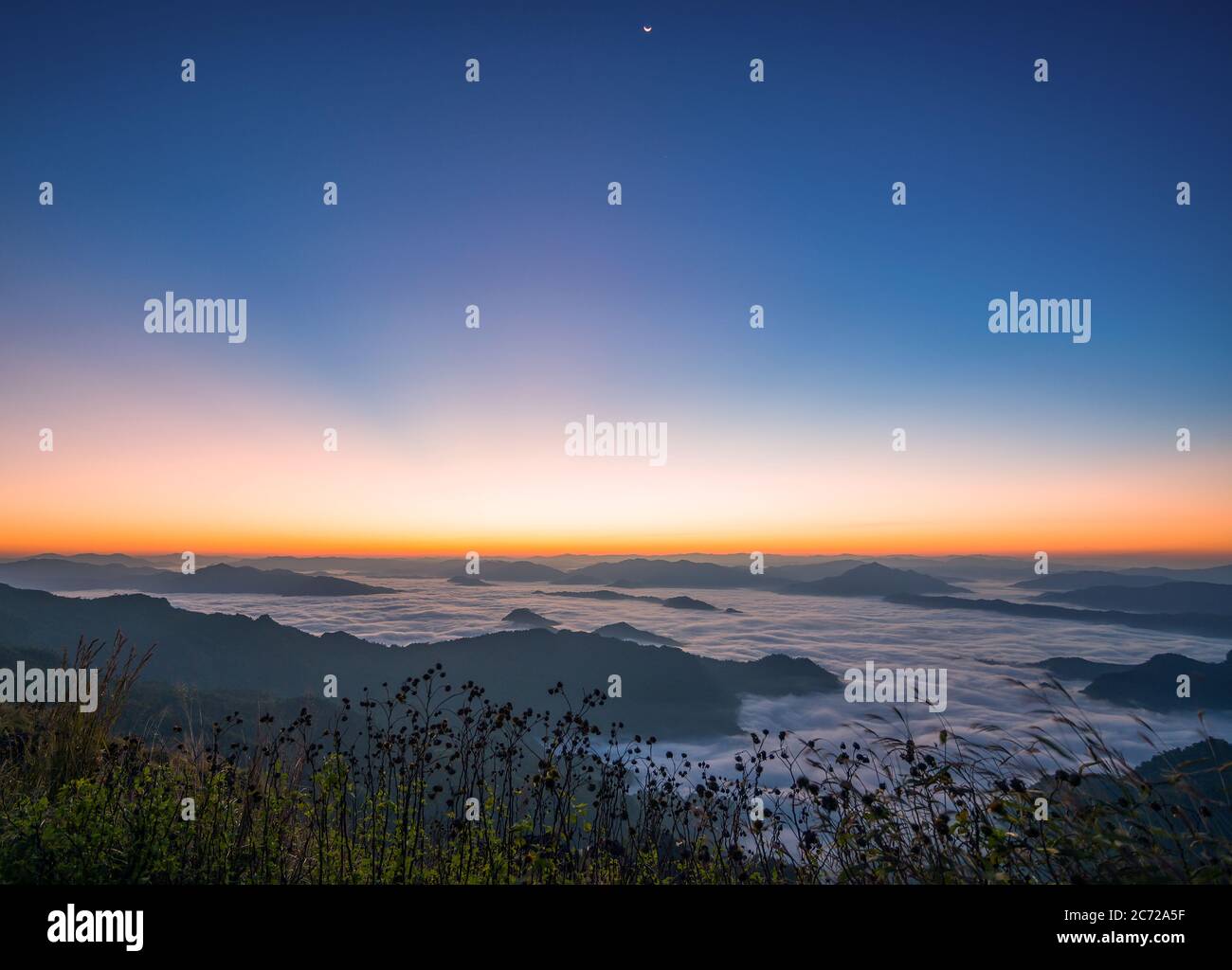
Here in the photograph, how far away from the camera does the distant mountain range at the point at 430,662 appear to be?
67438 mm

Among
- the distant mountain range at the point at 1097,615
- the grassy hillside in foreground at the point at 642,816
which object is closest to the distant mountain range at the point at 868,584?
the distant mountain range at the point at 1097,615

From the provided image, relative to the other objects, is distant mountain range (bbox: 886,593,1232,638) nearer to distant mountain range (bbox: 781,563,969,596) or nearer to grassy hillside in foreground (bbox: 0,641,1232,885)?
distant mountain range (bbox: 781,563,969,596)

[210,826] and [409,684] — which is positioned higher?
[409,684]

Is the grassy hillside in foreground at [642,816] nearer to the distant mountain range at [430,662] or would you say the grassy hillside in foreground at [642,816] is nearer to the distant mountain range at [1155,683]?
the distant mountain range at [430,662]

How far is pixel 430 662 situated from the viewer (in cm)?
8006

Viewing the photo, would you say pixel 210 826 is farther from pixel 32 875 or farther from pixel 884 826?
pixel 884 826

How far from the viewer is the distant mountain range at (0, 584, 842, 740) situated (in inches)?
2655

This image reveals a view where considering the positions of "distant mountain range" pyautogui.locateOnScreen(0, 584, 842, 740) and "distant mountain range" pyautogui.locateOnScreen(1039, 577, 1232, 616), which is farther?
"distant mountain range" pyautogui.locateOnScreen(1039, 577, 1232, 616)

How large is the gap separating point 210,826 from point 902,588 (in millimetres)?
150019


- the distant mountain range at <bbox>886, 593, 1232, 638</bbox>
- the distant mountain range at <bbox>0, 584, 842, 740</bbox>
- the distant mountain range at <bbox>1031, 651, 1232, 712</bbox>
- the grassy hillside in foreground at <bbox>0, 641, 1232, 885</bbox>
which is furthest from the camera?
the distant mountain range at <bbox>886, 593, 1232, 638</bbox>

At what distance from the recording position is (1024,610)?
320ft

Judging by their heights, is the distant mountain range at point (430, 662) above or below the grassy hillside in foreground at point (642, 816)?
below

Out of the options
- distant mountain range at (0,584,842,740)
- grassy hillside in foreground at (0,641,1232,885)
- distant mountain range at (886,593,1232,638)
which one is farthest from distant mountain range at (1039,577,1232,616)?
grassy hillside in foreground at (0,641,1232,885)
